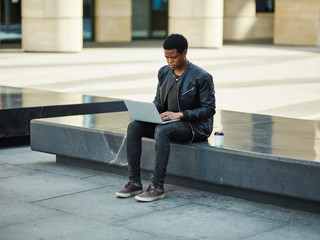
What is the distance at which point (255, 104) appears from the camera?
46.2ft

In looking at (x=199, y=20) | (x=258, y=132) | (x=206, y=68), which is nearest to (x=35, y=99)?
(x=258, y=132)

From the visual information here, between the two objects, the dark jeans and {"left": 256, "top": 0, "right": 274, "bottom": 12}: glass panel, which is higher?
{"left": 256, "top": 0, "right": 274, "bottom": 12}: glass panel

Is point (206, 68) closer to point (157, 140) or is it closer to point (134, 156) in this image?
point (134, 156)

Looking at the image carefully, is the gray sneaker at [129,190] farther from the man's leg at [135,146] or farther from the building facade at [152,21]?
the building facade at [152,21]

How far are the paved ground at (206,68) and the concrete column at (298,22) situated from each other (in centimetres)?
539

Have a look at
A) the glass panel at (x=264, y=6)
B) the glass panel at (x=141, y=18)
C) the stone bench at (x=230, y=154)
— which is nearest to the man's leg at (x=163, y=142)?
the stone bench at (x=230, y=154)

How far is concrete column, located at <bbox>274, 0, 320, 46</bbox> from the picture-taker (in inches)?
1363

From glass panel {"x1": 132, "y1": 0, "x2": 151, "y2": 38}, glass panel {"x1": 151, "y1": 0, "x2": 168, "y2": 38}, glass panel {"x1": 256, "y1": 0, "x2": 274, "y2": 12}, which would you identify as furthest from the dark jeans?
glass panel {"x1": 256, "y1": 0, "x2": 274, "y2": 12}

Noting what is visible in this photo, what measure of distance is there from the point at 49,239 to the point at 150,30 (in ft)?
115

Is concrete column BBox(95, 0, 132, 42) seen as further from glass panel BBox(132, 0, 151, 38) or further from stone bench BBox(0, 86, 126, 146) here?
stone bench BBox(0, 86, 126, 146)

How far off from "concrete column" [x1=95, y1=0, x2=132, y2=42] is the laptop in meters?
27.6

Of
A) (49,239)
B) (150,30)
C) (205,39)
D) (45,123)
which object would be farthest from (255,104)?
(150,30)

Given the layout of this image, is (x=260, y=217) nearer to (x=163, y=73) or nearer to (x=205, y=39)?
(x=163, y=73)

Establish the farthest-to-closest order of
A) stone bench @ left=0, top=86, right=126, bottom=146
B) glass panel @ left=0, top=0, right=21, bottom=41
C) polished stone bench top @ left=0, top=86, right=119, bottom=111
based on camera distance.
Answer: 1. glass panel @ left=0, top=0, right=21, bottom=41
2. polished stone bench top @ left=0, top=86, right=119, bottom=111
3. stone bench @ left=0, top=86, right=126, bottom=146
